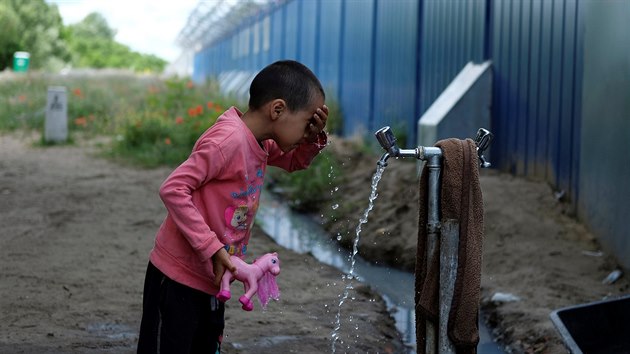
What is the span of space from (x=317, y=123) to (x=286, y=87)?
0.18 m

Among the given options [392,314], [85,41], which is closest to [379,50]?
[392,314]

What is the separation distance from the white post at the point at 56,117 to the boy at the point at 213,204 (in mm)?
12672

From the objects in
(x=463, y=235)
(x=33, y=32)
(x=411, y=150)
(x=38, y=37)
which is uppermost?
(x=33, y=32)

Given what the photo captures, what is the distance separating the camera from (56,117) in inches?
609

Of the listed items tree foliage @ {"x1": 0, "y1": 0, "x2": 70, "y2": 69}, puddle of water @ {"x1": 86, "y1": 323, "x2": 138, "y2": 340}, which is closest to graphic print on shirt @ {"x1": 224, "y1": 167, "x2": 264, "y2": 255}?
puddle of water @ {"x1": 86, "y1": 323, "x2": 138, "y2": 340}

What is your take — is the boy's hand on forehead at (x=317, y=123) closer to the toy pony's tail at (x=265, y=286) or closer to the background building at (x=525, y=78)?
the toy pony's tail at (x=265, y=286)

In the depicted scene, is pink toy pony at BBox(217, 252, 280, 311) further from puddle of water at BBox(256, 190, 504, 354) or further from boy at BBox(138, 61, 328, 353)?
puddle of water at BBox(256, 190, 504, 354)

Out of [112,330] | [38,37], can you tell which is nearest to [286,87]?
[112,330]

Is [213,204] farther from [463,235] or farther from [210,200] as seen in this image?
[463,235]

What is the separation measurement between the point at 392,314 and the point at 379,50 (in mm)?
8348

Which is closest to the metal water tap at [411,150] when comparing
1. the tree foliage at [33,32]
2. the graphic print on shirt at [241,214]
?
the graphic print on shirt at [241,214]

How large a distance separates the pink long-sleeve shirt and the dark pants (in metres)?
0.04

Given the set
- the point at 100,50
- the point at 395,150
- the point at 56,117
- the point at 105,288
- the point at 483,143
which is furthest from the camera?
the point at 100,50

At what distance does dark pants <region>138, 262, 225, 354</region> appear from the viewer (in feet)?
9.91
